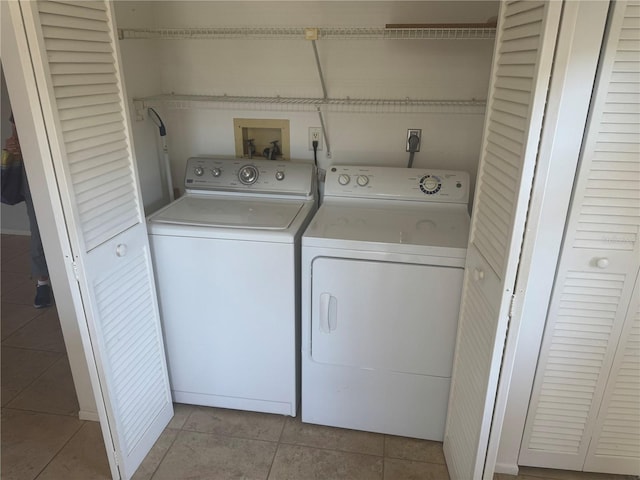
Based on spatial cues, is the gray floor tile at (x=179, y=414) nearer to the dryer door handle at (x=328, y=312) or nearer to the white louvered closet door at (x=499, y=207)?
the dryer door handle at (x=328, y=312)

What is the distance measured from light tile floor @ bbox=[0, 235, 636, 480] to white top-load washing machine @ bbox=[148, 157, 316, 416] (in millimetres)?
119

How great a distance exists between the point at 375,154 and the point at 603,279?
1.24 meters

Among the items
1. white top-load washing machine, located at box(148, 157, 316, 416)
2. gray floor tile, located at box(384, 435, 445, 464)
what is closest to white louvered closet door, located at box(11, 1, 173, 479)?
white top-load washing machine, located at box(148, 157, 316, 416)

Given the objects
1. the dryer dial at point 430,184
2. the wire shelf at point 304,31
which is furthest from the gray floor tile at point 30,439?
the dryer dial at point 430,184

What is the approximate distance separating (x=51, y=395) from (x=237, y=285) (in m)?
1.21

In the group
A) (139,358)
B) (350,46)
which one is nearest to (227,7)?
(350,46)

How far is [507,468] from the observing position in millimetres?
1849

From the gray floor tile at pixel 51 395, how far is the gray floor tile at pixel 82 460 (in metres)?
0.19

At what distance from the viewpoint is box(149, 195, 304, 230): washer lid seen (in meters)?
1.92

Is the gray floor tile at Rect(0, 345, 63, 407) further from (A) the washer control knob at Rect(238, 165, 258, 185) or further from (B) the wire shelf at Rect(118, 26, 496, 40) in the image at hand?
(B) the wire shelf at Rect(118, 26, 496, 40)

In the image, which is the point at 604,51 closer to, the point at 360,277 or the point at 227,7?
the point at 360,277

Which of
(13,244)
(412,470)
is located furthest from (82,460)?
(13,244)

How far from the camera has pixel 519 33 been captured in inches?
47.6

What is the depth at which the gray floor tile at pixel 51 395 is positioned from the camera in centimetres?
221
